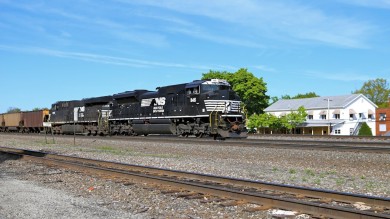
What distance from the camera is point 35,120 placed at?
167 ft

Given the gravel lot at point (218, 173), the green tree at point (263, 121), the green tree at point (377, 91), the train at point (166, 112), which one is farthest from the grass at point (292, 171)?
the green tree at point (377, 91)

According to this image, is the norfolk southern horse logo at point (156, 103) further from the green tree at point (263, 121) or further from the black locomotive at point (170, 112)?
the green tree at point (263, 121)

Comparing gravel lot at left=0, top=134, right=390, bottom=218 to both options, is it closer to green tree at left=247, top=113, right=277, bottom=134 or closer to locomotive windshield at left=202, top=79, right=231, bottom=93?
locomotive windshield at left=202, top=79, right=231, bottom=93

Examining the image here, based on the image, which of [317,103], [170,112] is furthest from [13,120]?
[317,103]

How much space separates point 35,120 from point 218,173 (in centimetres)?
4392

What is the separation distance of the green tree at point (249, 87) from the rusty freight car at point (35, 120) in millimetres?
37186

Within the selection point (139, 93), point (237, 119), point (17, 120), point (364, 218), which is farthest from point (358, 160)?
point (17, 120)

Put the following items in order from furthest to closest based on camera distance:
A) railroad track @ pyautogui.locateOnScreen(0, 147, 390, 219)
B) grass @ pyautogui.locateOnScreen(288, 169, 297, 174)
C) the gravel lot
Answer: grass @ pyautogui.locateOnScreen(288, 169, 297, 174), the gravel lot, railroad track @ pyautogui.locateOnScreen(0, 147, 390, 219)

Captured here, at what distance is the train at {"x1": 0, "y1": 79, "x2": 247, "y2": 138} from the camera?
82.5 ft

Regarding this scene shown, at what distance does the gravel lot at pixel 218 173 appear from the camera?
280 inches

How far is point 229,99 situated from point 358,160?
12388 mm

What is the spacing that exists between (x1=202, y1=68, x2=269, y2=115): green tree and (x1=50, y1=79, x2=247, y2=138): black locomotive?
42.7 meters

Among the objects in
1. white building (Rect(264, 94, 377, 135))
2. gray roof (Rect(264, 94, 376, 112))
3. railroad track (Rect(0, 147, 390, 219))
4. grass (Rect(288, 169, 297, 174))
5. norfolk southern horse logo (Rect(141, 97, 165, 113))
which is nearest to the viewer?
railroad track (Rect(0, 147, 390, 219))

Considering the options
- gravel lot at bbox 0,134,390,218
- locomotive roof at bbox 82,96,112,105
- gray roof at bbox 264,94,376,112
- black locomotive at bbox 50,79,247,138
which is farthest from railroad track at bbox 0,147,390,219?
gray roof at bbox 264,94,376,112
